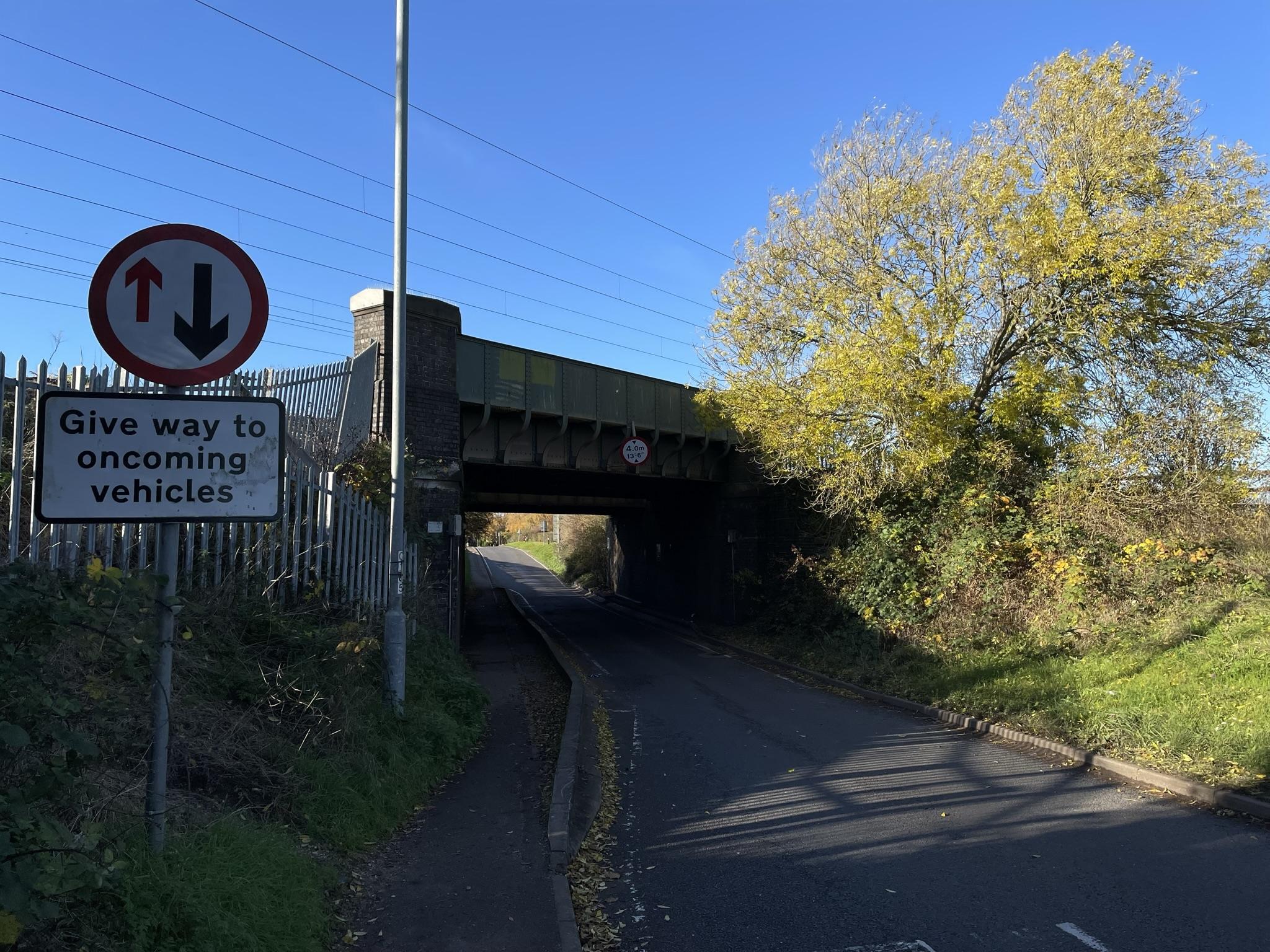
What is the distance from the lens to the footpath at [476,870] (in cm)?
436

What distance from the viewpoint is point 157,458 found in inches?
131

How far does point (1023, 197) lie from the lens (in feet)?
48.8

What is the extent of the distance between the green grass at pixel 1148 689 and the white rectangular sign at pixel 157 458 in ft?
26.3

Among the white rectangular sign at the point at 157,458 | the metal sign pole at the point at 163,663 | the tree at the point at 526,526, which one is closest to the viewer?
the white rectangular sign at the point at 157,458

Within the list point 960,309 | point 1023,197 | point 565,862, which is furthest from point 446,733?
point 1023,197

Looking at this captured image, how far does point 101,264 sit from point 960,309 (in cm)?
1461

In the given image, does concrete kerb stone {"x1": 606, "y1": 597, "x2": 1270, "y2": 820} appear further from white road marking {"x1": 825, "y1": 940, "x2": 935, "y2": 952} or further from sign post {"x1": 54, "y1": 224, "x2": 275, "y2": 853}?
sign post {"x1": 54, "y1": 224, "x2": 275, "y2": 853}

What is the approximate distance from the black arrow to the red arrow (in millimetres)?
113

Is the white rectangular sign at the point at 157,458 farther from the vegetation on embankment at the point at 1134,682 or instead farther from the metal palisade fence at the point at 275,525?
the vegetation on embankment at the point at 1134,682

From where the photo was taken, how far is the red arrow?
337 centimetres

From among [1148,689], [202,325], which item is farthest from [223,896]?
[1148,689]

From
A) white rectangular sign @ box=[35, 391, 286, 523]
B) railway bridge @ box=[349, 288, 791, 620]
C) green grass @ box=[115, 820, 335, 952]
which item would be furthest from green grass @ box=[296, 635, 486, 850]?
railway bridge @ box=[349, 288, 791, 620]

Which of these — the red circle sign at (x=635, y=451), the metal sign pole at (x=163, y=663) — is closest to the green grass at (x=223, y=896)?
the metal sign pole at (x=163, y=663)

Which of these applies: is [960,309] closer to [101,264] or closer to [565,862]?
[565,862]
